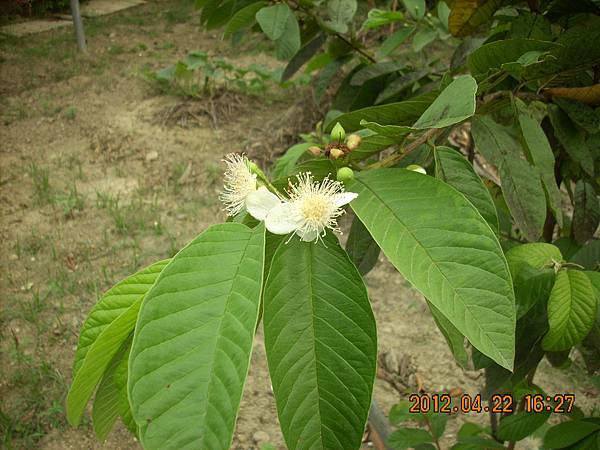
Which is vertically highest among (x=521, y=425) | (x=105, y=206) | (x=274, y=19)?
(x=274, y=19)

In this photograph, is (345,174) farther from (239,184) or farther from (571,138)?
(571,138)

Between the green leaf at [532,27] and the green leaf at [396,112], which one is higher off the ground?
the green leaf at [532,27]

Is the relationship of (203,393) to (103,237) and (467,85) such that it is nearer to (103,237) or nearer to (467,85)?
(467,85)

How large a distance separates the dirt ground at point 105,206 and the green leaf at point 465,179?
50.7 inches

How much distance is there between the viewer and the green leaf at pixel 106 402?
19.9 inches

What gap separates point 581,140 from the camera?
32.4 inches

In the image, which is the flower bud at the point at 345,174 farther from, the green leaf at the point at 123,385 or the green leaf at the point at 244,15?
the green leaf at the point at 244,15

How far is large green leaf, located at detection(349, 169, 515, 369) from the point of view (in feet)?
1.37

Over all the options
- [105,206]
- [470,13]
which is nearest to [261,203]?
[470,13]

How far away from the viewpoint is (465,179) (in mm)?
555

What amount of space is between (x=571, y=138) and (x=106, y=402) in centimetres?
68

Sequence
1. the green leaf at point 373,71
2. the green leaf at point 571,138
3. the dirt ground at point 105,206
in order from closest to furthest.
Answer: the green leaf at point 571,138 < the green leaf at point 373,71 < the dirt ground at point 105,206

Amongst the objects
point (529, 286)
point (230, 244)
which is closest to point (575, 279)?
point (529, 286)

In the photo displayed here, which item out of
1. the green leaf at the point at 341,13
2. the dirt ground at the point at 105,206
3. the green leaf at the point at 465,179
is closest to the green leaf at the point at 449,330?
the green leaf at the point at 465,179
